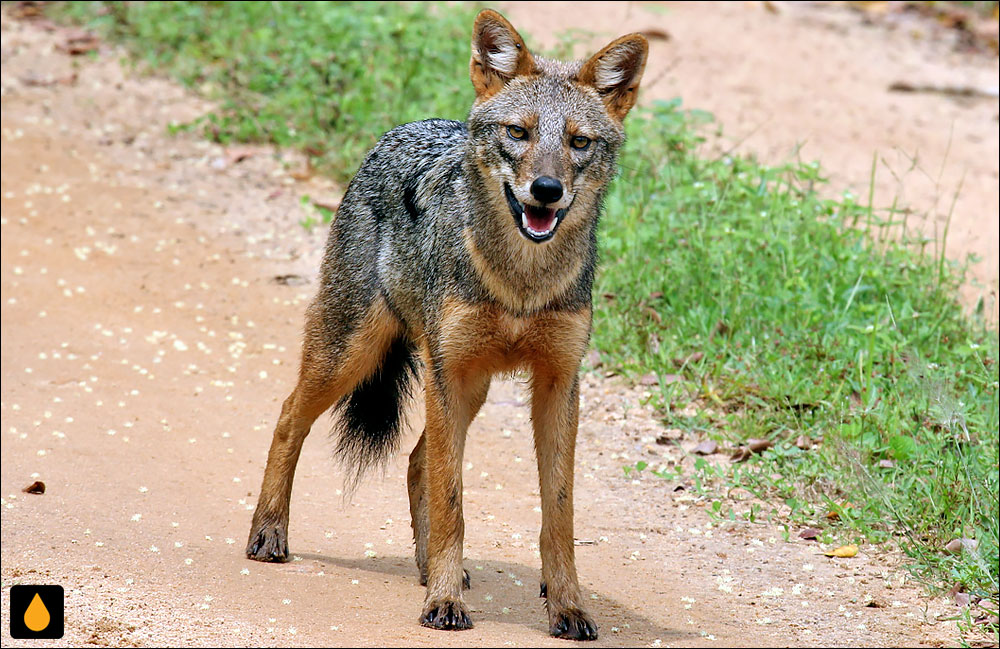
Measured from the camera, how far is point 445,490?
15.6ft

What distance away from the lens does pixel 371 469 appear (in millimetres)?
6625

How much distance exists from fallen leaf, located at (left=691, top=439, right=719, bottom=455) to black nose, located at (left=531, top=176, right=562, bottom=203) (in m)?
2.74

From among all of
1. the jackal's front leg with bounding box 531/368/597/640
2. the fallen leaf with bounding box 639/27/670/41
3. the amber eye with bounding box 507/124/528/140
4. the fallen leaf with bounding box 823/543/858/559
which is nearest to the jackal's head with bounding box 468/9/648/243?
the amber eye with bounding box 507/124/528/140

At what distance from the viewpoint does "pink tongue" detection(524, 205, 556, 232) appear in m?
4.54

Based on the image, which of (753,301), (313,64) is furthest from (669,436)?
(313,64)

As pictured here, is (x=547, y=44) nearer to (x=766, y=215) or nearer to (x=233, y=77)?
(x=233, y=77)

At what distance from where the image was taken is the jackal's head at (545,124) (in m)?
4.55

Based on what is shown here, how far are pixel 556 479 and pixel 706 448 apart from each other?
2156 millimetres

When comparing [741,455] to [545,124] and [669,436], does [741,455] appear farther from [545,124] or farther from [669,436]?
[545,124]

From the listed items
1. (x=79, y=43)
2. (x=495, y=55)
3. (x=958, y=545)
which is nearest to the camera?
(x=495, y=55)

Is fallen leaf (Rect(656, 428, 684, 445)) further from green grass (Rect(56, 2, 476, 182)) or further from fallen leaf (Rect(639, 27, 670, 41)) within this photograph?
fallen leaf (Rect(639, 27, 670, 41))

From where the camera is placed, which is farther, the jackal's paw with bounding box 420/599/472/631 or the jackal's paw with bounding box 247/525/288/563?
the jackal's paw with bounding box 247/525/288/563

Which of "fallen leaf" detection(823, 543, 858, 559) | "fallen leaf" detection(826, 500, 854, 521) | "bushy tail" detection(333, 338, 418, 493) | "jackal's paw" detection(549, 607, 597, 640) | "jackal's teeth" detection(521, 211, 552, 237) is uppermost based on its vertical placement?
"jackal's teeth" detection(521, 211, 552, 237)

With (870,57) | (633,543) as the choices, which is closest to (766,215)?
(633,543)
